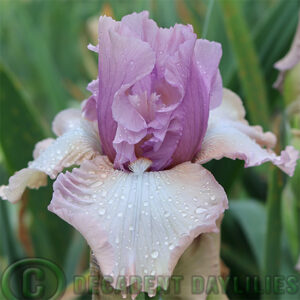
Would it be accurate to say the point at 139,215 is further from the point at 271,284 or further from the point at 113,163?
the point at 271,284

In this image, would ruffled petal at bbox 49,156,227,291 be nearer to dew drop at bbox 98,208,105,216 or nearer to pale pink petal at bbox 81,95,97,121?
dew drop at bbox 98,208,105,216

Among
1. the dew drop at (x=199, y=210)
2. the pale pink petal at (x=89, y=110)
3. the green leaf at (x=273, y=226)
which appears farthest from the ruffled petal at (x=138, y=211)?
the green leaf at (x=273, y=226)

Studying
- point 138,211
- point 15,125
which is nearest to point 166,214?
point 138,211

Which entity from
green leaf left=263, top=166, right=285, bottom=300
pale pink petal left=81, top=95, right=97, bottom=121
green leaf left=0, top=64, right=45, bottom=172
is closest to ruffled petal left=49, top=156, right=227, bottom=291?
pale pink petal left=81, top=95, right=97, bottom=121

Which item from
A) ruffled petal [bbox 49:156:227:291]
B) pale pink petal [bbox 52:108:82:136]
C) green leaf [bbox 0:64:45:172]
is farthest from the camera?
green leaf [bbox 0:64:45:172]

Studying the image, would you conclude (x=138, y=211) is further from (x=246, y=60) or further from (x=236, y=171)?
(x=246, y=60)

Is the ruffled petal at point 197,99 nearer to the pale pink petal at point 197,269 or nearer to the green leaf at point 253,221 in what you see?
the pale pink petal at point 197,269
